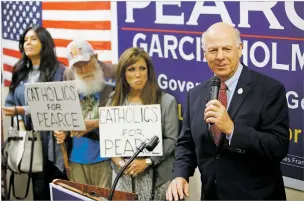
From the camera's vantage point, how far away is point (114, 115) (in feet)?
11.8

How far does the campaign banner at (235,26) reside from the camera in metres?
2.91

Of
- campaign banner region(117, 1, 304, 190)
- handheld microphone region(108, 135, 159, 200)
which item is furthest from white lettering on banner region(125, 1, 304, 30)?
handheld microphone region(108, 135, 159, 200)

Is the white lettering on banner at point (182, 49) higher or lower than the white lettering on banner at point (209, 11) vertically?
lower

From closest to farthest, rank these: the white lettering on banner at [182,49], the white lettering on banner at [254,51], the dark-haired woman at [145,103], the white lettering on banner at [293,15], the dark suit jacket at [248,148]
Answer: the dark suit jacket at [248,148] → the white lettering on banner at [293,15] → the white lettering on banner at [254,51] → the white lettering on banner at [182,49] → the dark-haired woman at [145,103]

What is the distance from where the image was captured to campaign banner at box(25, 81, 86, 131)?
373cm

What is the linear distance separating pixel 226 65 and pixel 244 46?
0.35 metres

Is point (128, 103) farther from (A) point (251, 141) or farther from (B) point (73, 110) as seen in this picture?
(A) point (251, 141)

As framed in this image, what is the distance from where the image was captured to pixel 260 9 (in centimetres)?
300

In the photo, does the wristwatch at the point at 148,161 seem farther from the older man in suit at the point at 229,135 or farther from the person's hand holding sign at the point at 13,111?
the person's hand holding sign at the point at 13,111

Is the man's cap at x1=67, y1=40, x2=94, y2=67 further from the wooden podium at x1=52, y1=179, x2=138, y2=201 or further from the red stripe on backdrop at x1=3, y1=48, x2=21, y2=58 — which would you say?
the wooden podium at x1=52, y1=179, x2=138, y2=201

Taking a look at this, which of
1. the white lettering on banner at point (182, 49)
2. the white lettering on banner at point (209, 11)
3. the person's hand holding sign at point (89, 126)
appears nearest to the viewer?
the white lettering on banner at point (209, 11)

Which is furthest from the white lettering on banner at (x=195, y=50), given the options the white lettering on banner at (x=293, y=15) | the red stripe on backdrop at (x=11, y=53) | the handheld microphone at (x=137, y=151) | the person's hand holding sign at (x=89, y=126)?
the red stripe on backdrop at (x=11, y=53)

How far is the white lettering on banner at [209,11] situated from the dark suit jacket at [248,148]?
44 centimetres

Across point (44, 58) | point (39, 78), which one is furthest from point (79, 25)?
A: point (39, 78)
